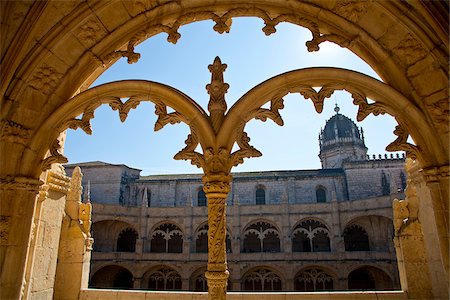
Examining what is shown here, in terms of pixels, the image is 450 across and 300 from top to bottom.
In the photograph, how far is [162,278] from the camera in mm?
24344

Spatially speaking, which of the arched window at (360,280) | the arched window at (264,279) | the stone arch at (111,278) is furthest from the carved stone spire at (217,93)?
the arched window at (360,280)

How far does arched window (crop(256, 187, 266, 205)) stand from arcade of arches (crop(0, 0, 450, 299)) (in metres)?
27.9

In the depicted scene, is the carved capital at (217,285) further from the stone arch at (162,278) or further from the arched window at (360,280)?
the arched window at (360,280)

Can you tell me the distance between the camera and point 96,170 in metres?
32.0

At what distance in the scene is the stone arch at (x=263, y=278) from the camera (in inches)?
915

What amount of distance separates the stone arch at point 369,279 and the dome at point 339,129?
646 inches

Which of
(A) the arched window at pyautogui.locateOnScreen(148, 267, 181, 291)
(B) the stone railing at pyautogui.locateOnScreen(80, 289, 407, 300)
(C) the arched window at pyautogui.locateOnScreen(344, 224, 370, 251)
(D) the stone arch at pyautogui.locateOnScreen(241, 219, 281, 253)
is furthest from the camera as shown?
(D) the stone arch at pyautogui.locateOnScreen(241, 219, 281, 253)

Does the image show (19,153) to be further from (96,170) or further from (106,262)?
(96,170)

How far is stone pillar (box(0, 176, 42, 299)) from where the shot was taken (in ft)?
9.35

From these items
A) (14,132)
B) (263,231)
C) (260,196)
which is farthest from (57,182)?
(260,196)

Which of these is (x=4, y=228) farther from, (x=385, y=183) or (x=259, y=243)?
(x=385, y=183)

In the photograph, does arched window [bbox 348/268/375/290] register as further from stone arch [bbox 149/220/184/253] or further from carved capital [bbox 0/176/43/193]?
carved capital [bbox 0/176/43/193]

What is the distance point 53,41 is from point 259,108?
6.89 ft

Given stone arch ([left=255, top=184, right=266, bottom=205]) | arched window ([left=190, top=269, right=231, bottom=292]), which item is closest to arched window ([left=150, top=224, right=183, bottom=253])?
arched window ([left=190, top=269, right=231, bottom=292])
